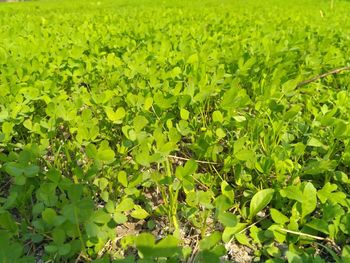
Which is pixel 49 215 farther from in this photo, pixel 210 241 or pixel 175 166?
pixel 175 166

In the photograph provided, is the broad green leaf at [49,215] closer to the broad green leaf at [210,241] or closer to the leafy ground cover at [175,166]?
the leafy ground cover at [175,166]

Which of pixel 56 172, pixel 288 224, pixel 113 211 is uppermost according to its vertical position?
pixel 56 172

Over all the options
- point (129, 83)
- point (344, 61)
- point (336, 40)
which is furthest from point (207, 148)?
point (336, 40)

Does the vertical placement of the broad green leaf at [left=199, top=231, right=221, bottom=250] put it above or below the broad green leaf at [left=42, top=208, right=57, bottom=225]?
below

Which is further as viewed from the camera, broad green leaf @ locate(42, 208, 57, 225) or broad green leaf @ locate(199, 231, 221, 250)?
broad green leaf @ locate(42, 208, 57, 225)

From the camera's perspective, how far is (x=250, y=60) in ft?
7.89

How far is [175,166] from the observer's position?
1882 mm

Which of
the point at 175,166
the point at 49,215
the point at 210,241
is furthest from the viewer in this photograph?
the point at 175,166

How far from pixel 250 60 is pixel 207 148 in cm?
96

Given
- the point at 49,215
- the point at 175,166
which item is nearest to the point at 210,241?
the point at 49,215

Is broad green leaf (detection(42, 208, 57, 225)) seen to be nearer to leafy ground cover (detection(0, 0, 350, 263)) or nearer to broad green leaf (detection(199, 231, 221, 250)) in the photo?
leafy ground cover (detection(0, 0, 350, 263))

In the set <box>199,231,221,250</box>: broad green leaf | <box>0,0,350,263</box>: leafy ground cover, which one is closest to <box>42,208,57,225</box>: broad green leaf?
<box>0,0,350,263</box>: leafy ground cover

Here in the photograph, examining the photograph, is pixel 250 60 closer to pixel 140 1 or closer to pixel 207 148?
pixel 207 148

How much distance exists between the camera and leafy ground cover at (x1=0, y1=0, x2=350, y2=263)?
126cm
